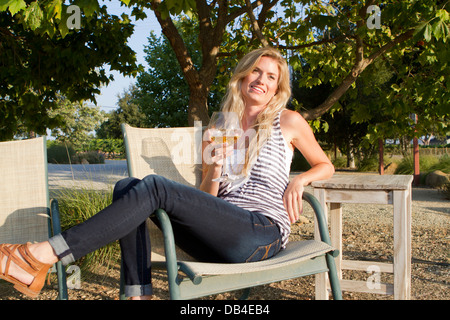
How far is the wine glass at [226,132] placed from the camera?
2.11 meters

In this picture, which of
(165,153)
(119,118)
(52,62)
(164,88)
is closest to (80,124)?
(119,118)

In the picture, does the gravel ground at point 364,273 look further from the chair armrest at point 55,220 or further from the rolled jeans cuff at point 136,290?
the rolled jeans cuff at point 136,290

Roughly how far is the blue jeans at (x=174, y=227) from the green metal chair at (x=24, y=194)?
71 cm

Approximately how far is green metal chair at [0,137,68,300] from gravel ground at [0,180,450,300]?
83 cm

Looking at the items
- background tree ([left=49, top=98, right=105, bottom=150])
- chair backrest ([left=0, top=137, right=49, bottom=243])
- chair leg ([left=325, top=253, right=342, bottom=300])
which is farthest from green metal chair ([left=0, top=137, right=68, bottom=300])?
background tree ([left=49, top=98, right=105, bottom=150])

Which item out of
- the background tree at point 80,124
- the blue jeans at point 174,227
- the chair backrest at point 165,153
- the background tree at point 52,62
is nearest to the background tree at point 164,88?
the background tree at point 80,124

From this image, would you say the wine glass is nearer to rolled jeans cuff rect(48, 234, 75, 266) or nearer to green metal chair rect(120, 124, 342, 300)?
green metal chair rect(120, 124, 342, 300)

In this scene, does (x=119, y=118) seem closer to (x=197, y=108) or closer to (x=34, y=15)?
(x=197, y=108)

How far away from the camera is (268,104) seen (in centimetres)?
231

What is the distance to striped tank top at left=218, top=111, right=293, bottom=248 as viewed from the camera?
1952 mm

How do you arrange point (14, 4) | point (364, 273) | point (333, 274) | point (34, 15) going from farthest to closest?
point (364, 273) < point (34, 15) < point (14, 4) < point (333, 274)

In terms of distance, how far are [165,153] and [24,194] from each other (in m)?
0.84

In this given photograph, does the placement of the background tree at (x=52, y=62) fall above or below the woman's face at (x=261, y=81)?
above

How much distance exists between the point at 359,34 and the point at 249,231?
2.96 metres
